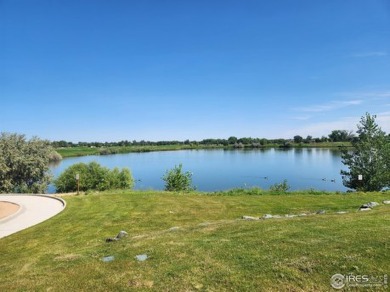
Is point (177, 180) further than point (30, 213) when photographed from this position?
Yes

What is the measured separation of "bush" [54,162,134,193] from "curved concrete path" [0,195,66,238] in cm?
1273

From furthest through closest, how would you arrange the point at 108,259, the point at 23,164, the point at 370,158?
1. the point at 23,164
2. the point at 370,158
3. the point at 108,259

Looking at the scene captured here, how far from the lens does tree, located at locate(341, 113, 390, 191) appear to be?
89.6 feet

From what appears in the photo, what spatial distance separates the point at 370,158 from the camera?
28.4 m

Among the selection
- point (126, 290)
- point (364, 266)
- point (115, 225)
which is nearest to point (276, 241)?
point (364, 266)

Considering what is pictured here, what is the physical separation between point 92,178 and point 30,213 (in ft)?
63.6

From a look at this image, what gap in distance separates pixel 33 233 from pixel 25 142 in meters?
25.1

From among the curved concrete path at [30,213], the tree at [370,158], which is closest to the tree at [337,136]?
the tree at [370,158]

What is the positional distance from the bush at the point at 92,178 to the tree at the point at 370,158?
81.7ft

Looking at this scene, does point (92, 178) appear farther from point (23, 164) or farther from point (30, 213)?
point (30, 213)

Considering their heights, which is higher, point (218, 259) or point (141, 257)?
point (218, 259)

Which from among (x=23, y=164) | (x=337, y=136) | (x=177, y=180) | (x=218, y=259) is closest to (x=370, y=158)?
(x=177, y=180)

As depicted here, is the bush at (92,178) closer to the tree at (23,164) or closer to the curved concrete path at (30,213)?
the tree at (23,164)

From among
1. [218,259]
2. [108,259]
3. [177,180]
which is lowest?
[177,180]
